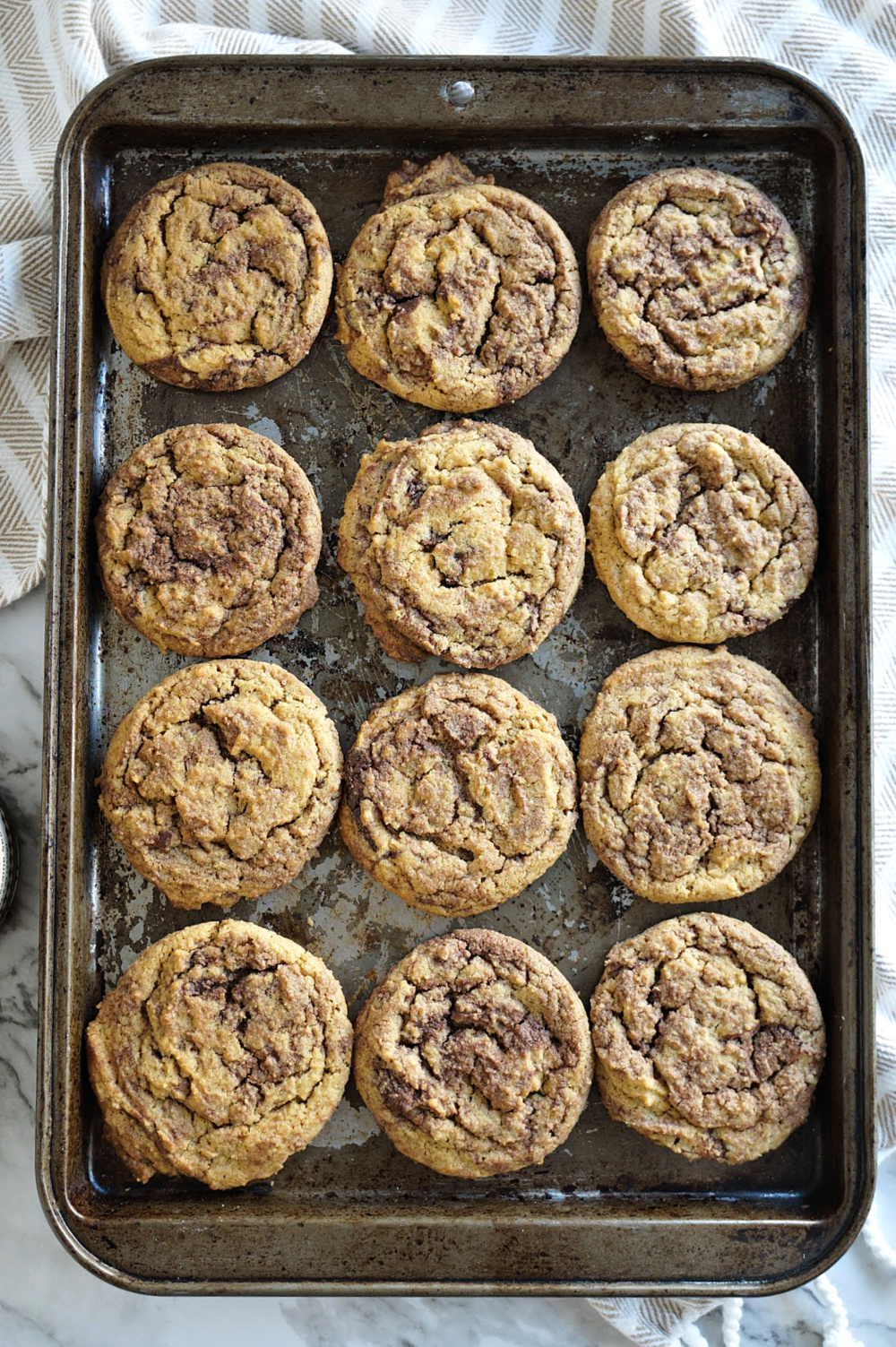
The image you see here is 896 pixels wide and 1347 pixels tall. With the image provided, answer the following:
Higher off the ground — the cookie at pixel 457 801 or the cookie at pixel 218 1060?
the cookie at pixel 457 801

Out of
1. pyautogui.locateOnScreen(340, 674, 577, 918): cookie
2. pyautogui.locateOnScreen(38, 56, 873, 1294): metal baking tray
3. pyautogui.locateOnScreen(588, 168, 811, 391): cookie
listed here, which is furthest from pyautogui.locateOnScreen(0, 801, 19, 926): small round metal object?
pyautogui.locateOnScreen(588, 168, 811, 391): cookie

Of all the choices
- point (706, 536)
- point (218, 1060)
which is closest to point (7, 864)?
point (218, 1060)

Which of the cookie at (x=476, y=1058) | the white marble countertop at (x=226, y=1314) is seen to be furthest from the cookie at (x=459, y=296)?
the white marble countertop at (x=226, y=1314)

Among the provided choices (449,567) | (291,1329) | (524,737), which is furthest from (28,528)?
(291,1329)

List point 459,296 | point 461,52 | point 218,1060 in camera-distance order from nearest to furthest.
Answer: point 218,1060, point 459,296, point 461,52

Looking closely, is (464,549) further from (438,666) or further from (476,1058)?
(476,1058)

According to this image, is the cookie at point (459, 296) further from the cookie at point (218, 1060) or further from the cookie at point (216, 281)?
the cookie at point (218, 1060)
